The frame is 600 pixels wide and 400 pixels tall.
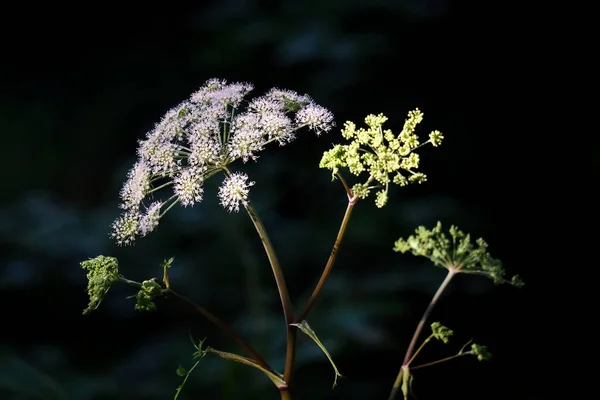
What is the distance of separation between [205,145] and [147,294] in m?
0.24

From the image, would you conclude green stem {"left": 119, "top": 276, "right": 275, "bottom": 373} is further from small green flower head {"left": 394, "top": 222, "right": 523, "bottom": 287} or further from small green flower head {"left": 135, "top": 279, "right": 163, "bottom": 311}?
small green flower head {"left": 394, "top": 222, "right": 523, "bottom": 287}

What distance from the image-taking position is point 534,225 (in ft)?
11.6

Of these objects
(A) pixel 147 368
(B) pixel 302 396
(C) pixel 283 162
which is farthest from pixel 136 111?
(B) pixel 302 396

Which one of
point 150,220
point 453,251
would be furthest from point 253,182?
point 453,251

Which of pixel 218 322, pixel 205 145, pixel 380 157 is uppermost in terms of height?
pixel 205 145

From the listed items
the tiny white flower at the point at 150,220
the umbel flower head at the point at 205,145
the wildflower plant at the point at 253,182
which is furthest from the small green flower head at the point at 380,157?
the tiny white flower at the point at 150,220

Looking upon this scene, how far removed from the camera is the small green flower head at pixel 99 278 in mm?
988

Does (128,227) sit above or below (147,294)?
above

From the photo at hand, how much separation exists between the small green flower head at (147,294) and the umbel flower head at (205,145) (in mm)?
96

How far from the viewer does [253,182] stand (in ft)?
3.36

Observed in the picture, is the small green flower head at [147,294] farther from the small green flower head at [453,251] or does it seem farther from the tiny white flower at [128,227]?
the small green flower head at [453,251]

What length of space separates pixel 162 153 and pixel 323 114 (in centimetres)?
27

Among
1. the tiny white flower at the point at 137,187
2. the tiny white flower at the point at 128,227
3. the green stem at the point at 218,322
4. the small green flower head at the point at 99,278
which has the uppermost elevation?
the tiny white flower at the point at 137,187

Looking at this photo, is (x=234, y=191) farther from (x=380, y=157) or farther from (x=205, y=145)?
(x=380, y=157)
